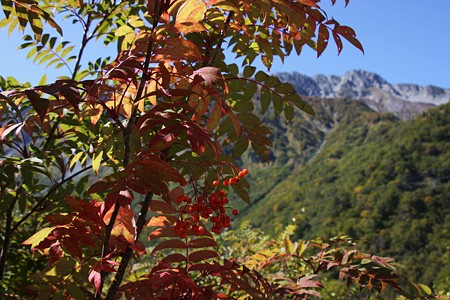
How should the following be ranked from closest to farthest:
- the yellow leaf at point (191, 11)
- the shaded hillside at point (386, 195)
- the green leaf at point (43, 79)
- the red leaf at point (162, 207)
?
the yellow leaf at point (191, 11) → the red leaf at point (162, 207) → the green leaf at point (43, 79) → the shaded hillside at point (386, 195)

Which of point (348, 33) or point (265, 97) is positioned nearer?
point (348, 33)

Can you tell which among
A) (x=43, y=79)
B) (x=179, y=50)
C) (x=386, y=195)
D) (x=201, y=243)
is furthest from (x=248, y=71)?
(x=386, y=195)

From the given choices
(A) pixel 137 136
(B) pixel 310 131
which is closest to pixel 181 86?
(A) pixel 137 136

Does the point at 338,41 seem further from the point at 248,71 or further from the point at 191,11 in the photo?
the point at 191,11

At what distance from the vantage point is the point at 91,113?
146 centimetres

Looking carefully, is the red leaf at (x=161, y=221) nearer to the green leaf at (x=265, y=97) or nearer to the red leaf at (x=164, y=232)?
the red leaf at (x=164, y=232)

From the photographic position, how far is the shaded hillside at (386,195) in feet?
170

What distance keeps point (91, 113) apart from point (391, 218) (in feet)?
200

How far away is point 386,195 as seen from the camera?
60.7 meters

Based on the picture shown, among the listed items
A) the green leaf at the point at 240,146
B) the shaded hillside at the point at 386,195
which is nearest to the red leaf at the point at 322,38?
the green leaf at the point at 240,146

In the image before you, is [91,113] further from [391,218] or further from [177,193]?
[391,218]

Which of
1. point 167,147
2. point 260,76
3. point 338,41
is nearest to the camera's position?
point 167,147

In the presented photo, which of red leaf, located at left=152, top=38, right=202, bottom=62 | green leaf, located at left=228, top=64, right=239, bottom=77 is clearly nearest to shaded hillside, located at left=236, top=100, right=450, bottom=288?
green leaf, located at left=228, top=64, right=239, bottom=77

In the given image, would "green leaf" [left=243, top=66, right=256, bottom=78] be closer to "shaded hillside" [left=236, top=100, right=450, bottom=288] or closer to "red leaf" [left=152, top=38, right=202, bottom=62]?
"red leaf" [left=152, top=38, right=202, bottom=62]
